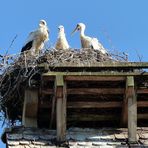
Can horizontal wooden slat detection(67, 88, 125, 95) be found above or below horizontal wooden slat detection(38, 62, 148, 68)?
below

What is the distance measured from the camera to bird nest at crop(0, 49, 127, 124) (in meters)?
12.0

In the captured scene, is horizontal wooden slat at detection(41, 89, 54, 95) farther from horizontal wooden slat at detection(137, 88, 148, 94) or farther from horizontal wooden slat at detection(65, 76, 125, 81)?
horizontal wooden slat at detection(137, 88, 148, 94)

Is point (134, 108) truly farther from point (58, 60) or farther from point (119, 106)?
point (58, 60)

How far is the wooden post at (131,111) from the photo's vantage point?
37.2 feet

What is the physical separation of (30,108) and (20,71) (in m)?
0.65

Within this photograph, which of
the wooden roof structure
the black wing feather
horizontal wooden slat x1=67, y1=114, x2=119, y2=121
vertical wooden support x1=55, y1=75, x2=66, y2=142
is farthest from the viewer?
the black wing feather

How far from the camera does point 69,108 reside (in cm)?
1195

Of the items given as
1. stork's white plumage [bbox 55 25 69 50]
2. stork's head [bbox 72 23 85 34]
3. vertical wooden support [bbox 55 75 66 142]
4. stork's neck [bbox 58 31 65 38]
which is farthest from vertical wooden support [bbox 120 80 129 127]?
stork's head [bbox 72 23 85 34]

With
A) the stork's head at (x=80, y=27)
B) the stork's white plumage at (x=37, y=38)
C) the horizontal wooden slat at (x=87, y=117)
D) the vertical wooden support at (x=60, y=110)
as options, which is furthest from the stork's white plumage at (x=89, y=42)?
the vertical wooden support at (x=60, y=110)

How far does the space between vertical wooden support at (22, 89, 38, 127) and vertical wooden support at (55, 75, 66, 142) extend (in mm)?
730

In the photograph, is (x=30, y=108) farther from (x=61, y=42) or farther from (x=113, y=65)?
(x=61, y=42)

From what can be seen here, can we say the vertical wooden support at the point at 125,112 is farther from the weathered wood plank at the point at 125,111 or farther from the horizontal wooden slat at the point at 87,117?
the horizontal wooden slat at the point at 87,117

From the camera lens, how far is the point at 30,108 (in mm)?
12008

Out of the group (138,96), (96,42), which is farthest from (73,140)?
(96,42)
